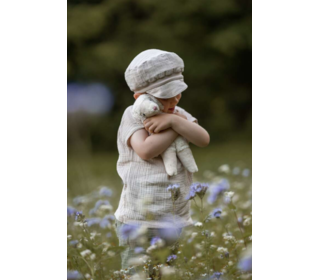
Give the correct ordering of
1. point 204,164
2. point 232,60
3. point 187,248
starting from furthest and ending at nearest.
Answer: point 232,60 → point 204,164 → point 187,248

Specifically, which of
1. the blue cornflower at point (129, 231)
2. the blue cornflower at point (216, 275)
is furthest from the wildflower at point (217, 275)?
the blue cornflower at point (129, 231)

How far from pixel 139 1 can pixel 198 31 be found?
6.82 feet

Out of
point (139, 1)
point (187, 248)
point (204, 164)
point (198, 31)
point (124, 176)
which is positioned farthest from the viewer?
point (198, 31)

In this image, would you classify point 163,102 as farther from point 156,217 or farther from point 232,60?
point 232,60

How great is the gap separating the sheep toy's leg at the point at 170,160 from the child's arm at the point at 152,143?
0.10 ft

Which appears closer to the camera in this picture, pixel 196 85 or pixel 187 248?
pixel 187 248

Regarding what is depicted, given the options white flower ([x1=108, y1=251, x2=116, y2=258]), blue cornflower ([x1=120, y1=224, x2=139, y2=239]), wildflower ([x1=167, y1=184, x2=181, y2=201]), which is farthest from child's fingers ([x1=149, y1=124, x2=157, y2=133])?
white flower ([x1=108, y1=251, x2=116, y2=258])

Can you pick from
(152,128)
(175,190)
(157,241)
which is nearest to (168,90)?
(152,128)

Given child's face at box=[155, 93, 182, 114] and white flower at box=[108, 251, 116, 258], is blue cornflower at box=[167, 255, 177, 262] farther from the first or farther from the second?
child's face at box=[155, 93, 182, 114]

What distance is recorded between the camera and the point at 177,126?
2.06 m

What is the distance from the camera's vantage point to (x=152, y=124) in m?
2.05

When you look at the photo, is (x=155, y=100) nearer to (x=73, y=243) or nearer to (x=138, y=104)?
(x=138, y=104)

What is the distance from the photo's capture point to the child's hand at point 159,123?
6.70 ft
